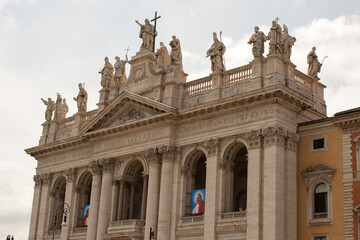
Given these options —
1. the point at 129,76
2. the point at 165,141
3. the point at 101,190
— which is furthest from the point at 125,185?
the point at 129,76

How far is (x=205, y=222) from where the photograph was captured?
38188 mm

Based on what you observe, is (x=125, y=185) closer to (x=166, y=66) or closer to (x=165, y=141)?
(x=165, y=141)

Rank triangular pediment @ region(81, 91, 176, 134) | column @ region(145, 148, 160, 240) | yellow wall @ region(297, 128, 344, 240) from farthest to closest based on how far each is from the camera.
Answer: triangular pediment @ region(81, 91, 176, 134), column @ region(145, 148, 160, 240), yellow wall @ region(297, 128, 344, 240)

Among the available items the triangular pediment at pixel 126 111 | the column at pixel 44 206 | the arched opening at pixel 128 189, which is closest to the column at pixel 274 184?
the triangular pediment at pixel 126 111

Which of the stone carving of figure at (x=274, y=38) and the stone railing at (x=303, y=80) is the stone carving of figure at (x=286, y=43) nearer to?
the stone carving of figure at (x=274, y=38)

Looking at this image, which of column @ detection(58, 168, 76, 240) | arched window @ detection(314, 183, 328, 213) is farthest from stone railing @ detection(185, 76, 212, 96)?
column @ detection(58, 168, 76, 240)

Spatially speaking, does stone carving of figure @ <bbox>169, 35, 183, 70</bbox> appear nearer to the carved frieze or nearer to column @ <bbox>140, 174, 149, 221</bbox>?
column @ <bbox>140, 174, 149, 221</bbox>

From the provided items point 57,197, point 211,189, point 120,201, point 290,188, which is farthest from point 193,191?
point 57,197

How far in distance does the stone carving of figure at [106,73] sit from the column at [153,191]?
383 inches

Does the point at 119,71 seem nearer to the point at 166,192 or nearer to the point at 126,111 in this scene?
the point at 126,111

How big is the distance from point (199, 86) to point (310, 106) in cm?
812

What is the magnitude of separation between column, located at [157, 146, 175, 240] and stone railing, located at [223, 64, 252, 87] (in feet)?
19.6

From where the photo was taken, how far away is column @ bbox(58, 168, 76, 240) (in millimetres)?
47750

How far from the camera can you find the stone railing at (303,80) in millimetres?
39922
